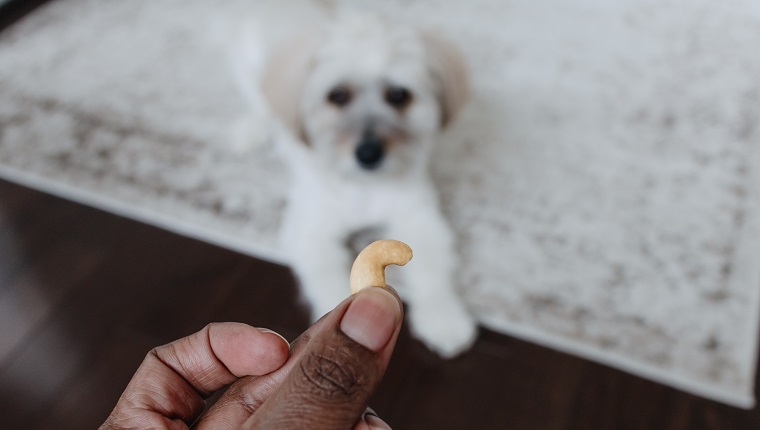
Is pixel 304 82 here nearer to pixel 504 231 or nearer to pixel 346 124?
pixel 346 124

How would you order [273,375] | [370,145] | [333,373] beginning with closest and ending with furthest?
[333,373] → [273,375] → [370,145]

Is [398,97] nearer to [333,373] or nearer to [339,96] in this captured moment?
[339,96]

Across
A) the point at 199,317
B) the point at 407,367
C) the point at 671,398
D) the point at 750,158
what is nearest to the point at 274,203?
the point at 199,317

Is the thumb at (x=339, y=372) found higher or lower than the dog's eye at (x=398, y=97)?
higher

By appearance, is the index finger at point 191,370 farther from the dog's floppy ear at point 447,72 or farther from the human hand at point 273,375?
the dog's floppy ear at point 447,72

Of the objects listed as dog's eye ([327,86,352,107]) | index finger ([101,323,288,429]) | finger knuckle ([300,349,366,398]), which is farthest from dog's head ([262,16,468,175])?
finger knuckle ([300,349,366,398])

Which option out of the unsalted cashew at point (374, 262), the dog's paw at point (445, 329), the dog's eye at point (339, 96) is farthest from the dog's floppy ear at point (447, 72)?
the unsalted cashew at point (374, 262)

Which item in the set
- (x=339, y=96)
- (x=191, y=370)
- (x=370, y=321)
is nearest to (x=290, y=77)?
(x=339, y=96)
